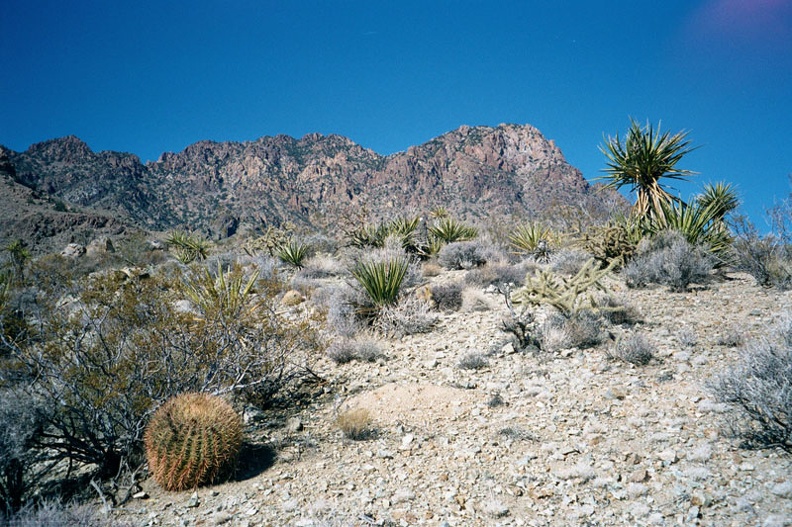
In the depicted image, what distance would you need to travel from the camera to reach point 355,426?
4254 mm

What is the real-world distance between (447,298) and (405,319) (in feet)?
5.12

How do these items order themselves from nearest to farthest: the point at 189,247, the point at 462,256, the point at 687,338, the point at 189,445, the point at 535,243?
the point at 189,445 → the point at 687,338 → the point at 462,256 → the point at 535,243 → the point at 189,247

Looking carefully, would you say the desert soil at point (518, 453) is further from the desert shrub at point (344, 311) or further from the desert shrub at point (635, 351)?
the desert shrub at point (344, 311)

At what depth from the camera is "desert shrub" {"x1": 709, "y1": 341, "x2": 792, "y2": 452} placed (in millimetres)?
3170

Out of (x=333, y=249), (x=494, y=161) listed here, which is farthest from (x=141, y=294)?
(x=494, y=161)

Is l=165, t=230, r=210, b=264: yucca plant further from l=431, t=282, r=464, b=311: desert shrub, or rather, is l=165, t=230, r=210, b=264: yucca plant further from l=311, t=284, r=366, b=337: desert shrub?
l=431, t=282, r=464, b=311: desert shrub

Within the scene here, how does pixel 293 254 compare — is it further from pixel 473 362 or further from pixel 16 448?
pixel 16 448

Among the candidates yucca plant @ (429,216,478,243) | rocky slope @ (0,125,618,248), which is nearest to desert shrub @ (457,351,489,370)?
yucca plant @ (429,216,478,243)

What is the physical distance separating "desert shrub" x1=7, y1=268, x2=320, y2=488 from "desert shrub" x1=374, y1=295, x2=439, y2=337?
1874mm

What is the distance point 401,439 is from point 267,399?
6.89 ft

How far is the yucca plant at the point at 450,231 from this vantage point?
597 inches

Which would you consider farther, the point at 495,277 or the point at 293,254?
the point at 293,254

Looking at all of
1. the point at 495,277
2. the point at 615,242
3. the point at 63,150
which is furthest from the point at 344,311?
the point at 63,150

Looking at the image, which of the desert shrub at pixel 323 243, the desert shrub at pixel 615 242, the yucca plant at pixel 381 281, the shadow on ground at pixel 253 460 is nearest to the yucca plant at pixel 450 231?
the desert shrub at pixel 323 243
